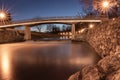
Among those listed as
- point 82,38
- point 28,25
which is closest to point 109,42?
point 82,38

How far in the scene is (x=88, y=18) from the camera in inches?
2420

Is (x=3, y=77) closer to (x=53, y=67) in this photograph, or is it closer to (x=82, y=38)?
(x=53, y=67)

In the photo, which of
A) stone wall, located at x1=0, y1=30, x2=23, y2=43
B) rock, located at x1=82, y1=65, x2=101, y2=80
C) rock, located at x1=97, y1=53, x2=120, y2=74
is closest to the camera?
rock, located at x1=82, y1=65, x2=101, y2=80

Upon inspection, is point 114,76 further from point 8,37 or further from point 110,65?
point 8,37

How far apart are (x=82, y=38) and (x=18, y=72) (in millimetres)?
39912

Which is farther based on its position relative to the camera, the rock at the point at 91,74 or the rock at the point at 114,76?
the rock at the point at 91,74

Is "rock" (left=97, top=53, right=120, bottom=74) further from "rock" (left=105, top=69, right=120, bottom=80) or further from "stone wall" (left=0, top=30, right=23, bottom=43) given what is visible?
"stone wall" (left=0, top=30, right=23, bottom=43)

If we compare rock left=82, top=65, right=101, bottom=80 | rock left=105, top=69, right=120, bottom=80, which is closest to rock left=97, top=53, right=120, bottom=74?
rock left=82, top=65, right=101, bottom=80

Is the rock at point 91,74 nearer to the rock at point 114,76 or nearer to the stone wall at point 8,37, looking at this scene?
the rock at point 114,76

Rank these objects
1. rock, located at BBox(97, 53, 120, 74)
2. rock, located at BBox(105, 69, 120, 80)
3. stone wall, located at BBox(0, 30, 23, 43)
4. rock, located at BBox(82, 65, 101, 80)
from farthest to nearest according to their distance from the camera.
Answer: stone wall, located at BBox(0, 30, 23, 43)
rock, located at BBox(97, 53, 120, 74)
rock, located at BBox(82, 65, 101, 80)
rock, located at BBox(105, 69, 120, 80)

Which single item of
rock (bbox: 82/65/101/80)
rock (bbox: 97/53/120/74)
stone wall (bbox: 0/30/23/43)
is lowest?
stone wall (bbox: 0/30/23/43)

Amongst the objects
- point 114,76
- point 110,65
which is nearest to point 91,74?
point 110,65

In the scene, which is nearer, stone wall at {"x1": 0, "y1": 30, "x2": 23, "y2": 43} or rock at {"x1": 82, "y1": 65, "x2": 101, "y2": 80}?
rock at {"x1": 82, "y1": 65, "x2": 101, "y2": 80}

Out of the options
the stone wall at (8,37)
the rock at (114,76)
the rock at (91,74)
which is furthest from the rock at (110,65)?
the stone wall at (8,37)
